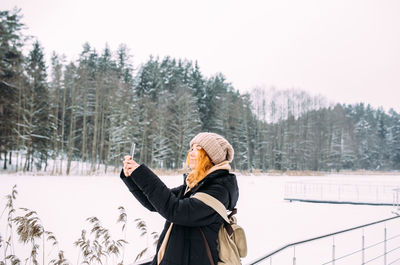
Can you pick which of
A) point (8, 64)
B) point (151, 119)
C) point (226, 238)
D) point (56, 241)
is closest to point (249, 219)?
point (56, 241)

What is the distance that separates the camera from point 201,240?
1251mm

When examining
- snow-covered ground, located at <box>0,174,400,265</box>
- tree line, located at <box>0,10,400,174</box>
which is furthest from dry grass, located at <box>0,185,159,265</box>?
tree line, located at <box>0,10,400,174</box>

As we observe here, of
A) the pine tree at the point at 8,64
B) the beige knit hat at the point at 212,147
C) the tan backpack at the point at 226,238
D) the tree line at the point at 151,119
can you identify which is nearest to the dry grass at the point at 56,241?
the tan backpack at the point at 226,238

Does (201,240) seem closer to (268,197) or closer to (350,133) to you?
(268,197)

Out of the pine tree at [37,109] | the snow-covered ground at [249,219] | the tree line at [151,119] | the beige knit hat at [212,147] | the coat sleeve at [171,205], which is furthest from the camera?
the tree line at [151,119]

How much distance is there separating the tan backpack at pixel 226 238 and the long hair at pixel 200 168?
16 centimetres

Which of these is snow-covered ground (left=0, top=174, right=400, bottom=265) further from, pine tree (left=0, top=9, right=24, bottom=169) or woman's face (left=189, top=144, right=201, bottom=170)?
pine tree (left=0, top=9, right=24, bottom=169)

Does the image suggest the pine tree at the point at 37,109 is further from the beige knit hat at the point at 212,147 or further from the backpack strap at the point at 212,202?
the backpack strap at the point at 212,202

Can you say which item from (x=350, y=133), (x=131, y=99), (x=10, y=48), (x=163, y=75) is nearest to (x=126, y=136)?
(x=131, y=99)

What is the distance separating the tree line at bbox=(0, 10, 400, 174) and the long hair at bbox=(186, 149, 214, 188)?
1986cm

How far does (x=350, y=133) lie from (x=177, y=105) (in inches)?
1460

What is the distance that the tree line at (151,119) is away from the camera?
23391mm

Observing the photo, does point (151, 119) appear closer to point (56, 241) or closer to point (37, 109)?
point (37, 109)

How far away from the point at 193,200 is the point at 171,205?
0.09 meters
